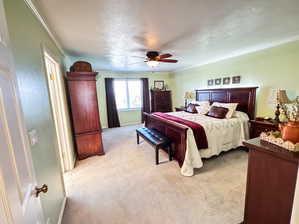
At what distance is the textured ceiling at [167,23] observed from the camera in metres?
1.49

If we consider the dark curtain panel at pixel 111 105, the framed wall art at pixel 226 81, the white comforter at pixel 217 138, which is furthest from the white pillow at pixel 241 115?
the dark curtain panel at pixel 111 105

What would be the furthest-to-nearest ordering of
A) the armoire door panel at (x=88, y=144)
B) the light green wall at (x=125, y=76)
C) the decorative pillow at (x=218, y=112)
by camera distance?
the light green wall at (x=125, y=76)
the decorative pillow at (x=218, y=112)
the armoire door panel at (x=88, y=144)

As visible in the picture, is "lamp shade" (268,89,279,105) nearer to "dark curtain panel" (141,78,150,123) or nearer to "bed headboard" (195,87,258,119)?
"bed headboard" (195,87,258,119)

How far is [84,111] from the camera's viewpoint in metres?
3.01

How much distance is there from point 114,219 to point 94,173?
1.13 m

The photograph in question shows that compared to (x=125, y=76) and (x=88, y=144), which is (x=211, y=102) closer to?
Result: (x=125, y=76)

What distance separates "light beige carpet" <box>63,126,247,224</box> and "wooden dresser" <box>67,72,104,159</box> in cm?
33

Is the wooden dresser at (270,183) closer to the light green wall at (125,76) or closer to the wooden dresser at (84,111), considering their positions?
the wooden dresser at (84,111)

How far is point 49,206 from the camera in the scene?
4.51 ft

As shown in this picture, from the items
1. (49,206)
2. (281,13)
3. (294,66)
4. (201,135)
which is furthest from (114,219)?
(294,66)

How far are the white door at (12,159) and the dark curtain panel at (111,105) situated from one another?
4.91m

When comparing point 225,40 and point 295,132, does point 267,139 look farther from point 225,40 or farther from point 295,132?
point 225,40

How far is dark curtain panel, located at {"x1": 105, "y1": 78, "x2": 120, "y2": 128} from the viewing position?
5.54 meters

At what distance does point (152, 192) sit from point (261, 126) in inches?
99.8
